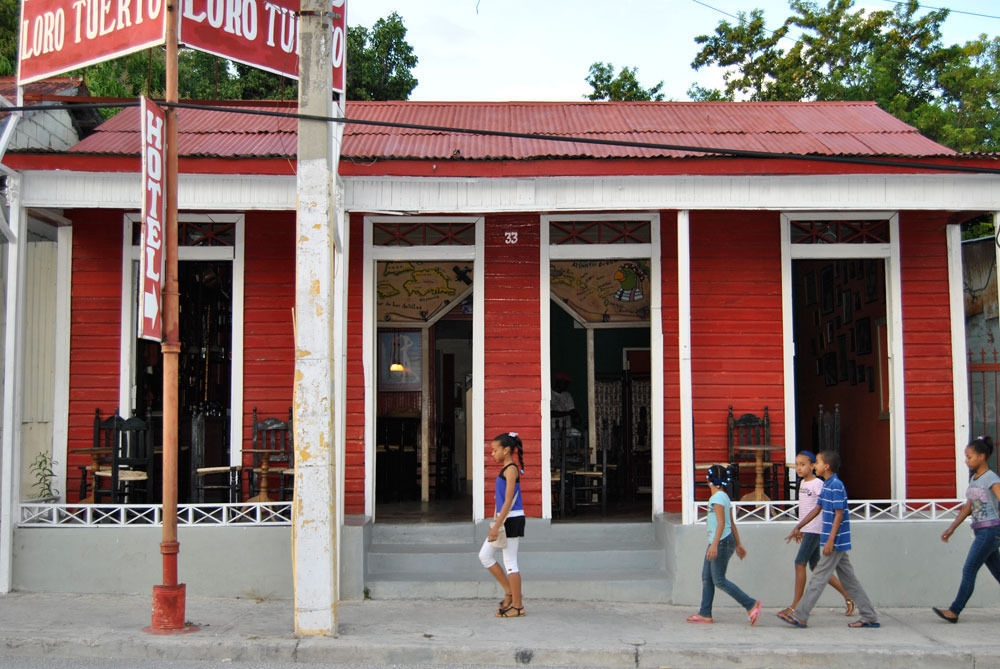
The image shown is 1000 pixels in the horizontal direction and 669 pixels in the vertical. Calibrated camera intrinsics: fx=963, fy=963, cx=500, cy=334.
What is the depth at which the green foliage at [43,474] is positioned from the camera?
1004 cm

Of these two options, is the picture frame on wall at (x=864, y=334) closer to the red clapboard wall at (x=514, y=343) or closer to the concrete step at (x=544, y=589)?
the red clapboard wall at (x=514, y=343)

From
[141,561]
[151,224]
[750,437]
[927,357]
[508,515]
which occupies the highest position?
[151,224]

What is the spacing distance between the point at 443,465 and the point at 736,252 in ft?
18.3

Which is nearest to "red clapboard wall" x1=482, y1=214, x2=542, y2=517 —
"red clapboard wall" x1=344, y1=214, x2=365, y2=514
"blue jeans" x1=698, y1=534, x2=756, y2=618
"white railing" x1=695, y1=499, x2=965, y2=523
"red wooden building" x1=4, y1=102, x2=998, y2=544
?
Answer: "red wooden building" x1=4, y1=102, x2=998, y2=544

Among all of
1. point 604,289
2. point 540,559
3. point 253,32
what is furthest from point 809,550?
point 253,32

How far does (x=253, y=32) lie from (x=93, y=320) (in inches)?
140

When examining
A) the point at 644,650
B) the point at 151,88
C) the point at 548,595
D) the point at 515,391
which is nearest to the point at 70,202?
the point at 515,391

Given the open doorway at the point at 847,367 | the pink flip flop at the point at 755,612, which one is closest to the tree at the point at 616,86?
the open doorway at the point at 847,367

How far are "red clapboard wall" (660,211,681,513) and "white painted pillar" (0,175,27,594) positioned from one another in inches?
250

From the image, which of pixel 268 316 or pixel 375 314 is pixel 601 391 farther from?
pixel 268 316

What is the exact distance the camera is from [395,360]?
546 inches

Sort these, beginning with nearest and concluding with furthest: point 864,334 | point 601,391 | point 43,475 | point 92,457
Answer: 1. point 92,457
2. point 43,475
3. point 864,334
4. point 601,391

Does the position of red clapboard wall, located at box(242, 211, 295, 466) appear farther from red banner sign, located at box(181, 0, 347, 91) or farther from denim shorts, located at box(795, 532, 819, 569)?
denim shorts, located at box(795, 532, 819, 569)

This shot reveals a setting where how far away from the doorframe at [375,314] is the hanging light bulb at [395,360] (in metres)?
3.47
